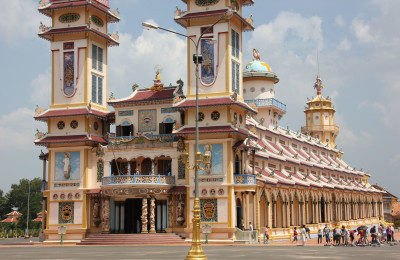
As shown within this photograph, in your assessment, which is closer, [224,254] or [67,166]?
[224,254]

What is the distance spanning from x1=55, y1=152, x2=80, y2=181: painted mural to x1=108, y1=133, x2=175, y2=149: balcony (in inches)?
133

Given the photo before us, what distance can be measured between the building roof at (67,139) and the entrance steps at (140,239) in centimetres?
878

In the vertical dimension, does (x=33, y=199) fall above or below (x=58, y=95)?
below

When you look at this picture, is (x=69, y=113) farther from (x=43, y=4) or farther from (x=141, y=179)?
(x=43, y=4)

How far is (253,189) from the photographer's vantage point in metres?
50.8

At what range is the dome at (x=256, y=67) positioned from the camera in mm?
76188

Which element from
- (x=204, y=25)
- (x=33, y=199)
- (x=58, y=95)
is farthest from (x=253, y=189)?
(x=33, y=199)

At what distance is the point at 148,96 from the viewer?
56656 millimetres

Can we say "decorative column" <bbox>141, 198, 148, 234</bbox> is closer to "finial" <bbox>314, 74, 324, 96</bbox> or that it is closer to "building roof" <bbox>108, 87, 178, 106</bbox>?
"building roof" <bbox>108, 87, 178, 106</bbox>

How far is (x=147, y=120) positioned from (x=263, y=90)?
23307 mm

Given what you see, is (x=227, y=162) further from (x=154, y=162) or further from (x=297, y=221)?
(x=297, y=221)

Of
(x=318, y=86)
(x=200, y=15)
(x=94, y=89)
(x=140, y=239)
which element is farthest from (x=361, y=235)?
(x=318, y=86)

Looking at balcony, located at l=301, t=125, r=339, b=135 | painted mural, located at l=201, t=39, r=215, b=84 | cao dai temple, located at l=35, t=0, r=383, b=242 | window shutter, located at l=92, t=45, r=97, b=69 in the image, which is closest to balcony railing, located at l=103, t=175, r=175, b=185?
cao dai temple, located at l=35, t=0, r=383, b=242

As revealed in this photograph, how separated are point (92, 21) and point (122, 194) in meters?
16.8
